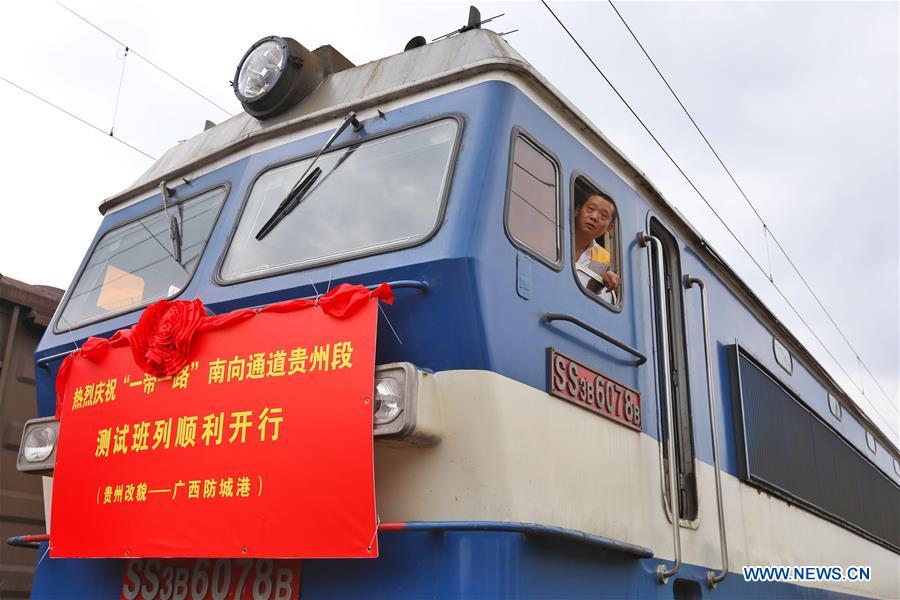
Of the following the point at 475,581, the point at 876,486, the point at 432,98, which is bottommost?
the point at 475,581

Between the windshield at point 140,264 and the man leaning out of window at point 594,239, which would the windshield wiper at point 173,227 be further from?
the man leaning out of window at point 594,239

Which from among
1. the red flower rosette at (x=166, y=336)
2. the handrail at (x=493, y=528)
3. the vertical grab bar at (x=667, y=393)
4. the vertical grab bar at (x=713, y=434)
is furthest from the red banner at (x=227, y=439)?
the vertical grab bar at (x=713, y=434)

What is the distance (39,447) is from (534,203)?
94.0 inches

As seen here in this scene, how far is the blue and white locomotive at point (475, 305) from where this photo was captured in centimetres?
271

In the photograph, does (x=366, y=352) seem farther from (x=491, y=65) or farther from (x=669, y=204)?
(x=669, y=204)

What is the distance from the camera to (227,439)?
113 inches

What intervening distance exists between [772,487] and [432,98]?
3.42 metres

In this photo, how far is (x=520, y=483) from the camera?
2.72 meters

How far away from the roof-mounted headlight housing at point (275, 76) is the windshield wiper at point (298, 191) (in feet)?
1.87

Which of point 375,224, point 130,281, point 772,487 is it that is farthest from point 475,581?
point 772,487

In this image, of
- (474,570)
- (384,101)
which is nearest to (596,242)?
(384,101)

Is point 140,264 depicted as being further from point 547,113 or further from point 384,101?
point 547,113

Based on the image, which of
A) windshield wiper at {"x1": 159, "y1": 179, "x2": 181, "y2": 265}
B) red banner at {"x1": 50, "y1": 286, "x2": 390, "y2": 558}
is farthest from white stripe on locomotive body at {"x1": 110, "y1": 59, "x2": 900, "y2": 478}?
red banner at {"x1": 50, "y1": 286, "x2": 390, "y2": 558}

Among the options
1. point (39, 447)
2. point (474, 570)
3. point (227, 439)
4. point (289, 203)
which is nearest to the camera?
point (474, 570)
